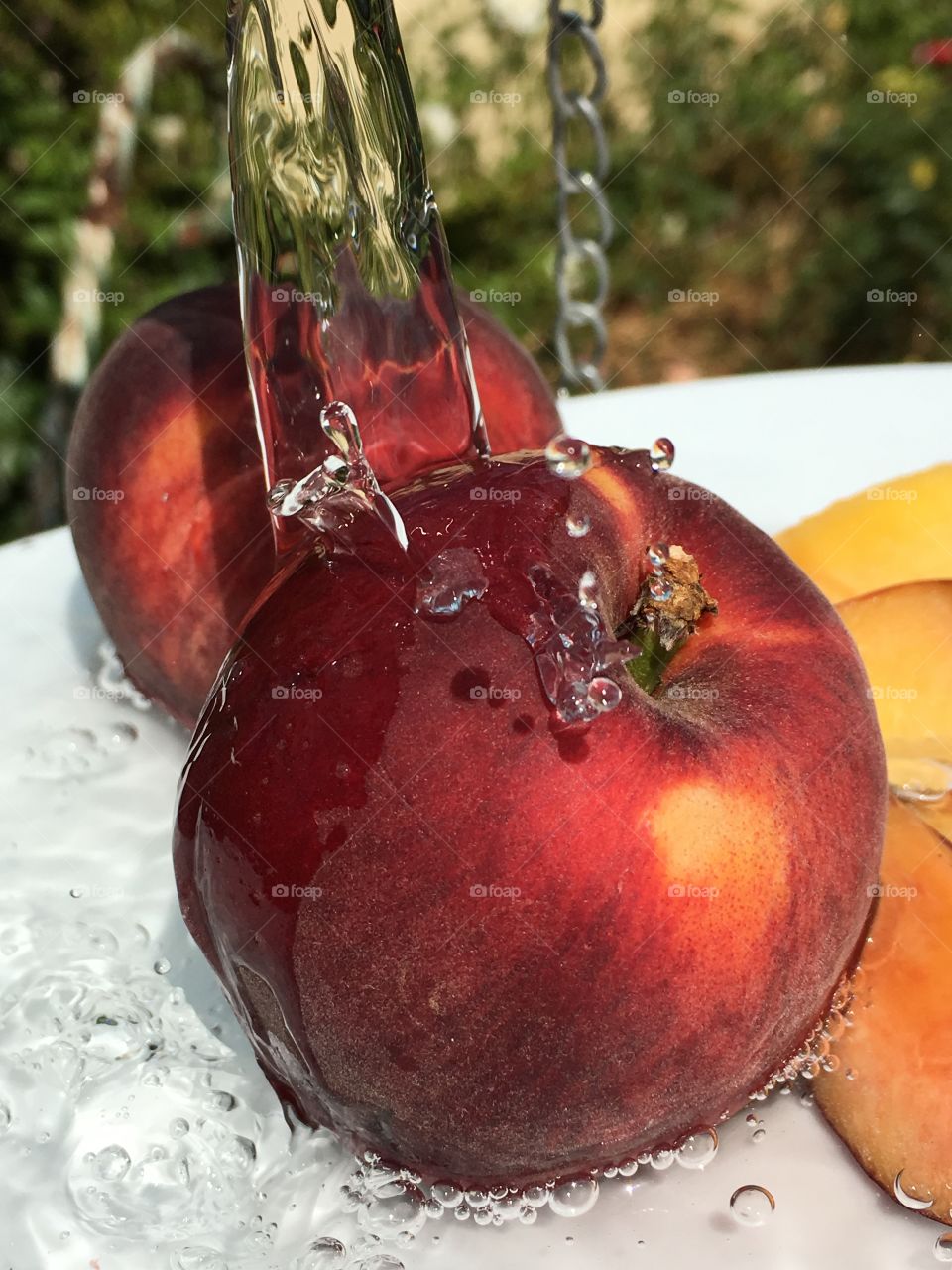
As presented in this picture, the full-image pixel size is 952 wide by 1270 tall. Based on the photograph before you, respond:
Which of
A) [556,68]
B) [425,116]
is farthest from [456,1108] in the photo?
[425,116]

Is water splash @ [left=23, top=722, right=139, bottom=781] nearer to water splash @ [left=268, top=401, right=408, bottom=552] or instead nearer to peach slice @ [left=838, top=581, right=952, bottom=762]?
water splash @ [left=268, top=401, right=408, bottom=552]

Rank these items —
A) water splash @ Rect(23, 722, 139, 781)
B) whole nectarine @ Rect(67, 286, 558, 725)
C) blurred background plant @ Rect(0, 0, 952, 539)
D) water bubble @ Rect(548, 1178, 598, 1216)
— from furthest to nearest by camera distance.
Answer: blurred background plant @ Rect(0, 0, 952, 539) < water splash @ Rect(23, 722, 139, 781) < whole nectarine @ Rect(67, 286, 558, 725) < water bubble @ Rect(548, 1178, 598, 1216)

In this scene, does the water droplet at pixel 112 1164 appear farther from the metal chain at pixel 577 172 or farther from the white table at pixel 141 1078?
the metal chain at pixel 577 172

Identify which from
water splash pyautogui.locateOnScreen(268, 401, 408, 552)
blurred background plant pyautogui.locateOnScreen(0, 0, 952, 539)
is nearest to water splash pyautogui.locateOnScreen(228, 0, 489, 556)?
water splash pyautogui.locateOnScreen(268, 401, 408, 552)

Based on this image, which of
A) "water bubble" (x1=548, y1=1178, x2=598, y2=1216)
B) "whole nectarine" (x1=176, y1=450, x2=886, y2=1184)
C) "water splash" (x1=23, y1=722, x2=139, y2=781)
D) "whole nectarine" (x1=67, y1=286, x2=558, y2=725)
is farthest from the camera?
"water splash" (x1=23, y1=722, x2=139, y2=781)

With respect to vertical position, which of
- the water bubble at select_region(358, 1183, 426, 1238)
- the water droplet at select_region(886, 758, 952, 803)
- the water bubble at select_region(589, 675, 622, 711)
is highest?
the water bubble at select_region(589, 675, 622, 711)

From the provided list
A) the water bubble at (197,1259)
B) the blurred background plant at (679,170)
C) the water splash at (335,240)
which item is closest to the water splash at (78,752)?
the water splash at (335,240)

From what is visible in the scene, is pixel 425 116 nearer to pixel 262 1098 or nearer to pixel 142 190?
pixel 142 190

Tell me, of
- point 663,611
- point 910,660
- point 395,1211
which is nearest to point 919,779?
point 910,660

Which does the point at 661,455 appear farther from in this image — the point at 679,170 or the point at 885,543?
the point at 679,170
